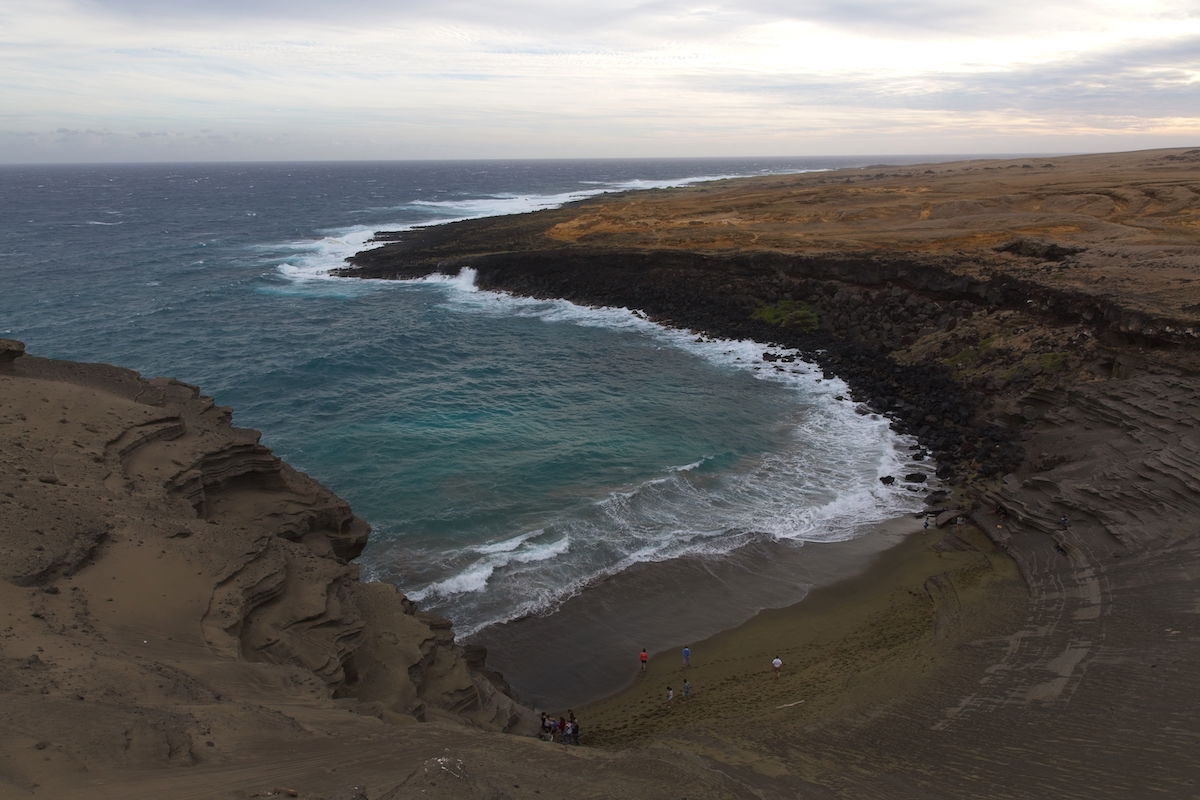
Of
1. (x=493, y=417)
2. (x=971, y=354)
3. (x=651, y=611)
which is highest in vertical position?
(x=971, y=354)

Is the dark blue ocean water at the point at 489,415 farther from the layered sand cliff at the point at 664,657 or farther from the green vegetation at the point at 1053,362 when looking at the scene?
the green vegetation at the point at 1053,362

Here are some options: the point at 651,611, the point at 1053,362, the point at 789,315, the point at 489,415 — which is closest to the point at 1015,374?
the point at 1053,362

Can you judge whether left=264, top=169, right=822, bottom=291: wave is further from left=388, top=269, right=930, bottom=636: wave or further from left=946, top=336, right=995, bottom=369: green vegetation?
left=946, top=336, right=995, bottom=369: green vegetation

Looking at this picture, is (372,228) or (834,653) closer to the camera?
(834,653)

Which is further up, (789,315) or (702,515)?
(789,315)

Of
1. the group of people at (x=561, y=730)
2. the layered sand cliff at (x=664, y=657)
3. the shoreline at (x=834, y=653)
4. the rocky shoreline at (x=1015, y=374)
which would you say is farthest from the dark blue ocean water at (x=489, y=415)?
the group of people at (x=561, y=730)

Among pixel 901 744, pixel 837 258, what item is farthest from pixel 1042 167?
pixel 901 744

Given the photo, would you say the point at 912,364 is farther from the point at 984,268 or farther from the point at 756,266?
the point at 756,266

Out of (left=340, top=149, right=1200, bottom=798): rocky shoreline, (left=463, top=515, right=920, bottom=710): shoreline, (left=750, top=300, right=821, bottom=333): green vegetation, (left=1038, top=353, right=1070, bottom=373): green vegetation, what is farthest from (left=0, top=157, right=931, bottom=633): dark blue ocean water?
(left=1038, top=353, right=1070, bottom=373): green vegetation

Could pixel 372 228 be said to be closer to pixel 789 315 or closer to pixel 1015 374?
pixel 789 315
